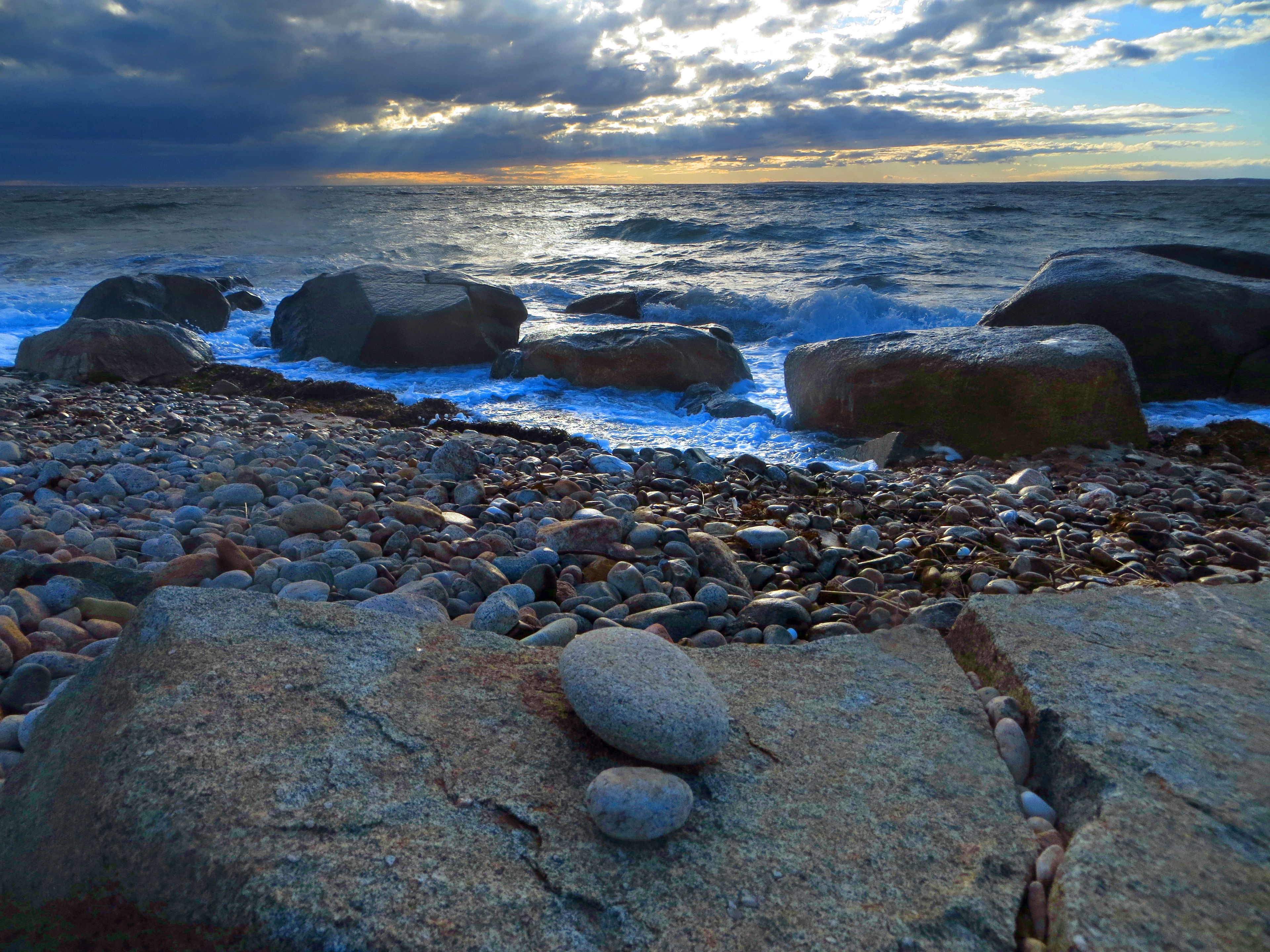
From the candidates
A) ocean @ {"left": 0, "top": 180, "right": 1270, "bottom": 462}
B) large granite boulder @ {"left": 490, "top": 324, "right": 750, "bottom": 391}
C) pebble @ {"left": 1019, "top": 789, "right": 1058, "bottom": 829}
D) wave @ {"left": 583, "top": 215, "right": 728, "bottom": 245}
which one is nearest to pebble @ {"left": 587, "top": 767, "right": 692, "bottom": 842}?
pebble @ {"left": 1019, "top": 789, "right": 1058, "bottom": 829}

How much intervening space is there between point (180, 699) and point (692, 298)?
10.3m

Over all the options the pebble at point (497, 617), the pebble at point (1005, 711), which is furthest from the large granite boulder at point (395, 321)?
the pebble at point (1005, 711)

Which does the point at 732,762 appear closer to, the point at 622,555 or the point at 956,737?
the point at 956,737

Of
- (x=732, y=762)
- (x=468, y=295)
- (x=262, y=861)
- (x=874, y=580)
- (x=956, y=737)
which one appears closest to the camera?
(x=262, y=861)

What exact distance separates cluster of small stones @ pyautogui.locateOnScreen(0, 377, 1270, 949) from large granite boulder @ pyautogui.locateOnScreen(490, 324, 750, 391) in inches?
109

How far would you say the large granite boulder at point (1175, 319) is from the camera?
6.41m

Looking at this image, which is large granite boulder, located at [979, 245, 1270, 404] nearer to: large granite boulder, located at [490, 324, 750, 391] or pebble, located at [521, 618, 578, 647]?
large granite boulder, located at [490, 324, 750, 391]

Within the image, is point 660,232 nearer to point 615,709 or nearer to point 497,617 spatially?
point 497,617

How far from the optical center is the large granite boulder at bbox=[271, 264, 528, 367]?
8180mm

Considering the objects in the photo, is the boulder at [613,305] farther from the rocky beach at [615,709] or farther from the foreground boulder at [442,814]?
the foreground boulder at [442,814]

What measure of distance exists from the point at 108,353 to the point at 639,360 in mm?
4675

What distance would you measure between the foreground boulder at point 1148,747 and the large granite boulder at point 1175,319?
520 centimetres

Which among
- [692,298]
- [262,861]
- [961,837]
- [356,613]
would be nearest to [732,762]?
[961,837]

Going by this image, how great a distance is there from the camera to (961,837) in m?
1.27
